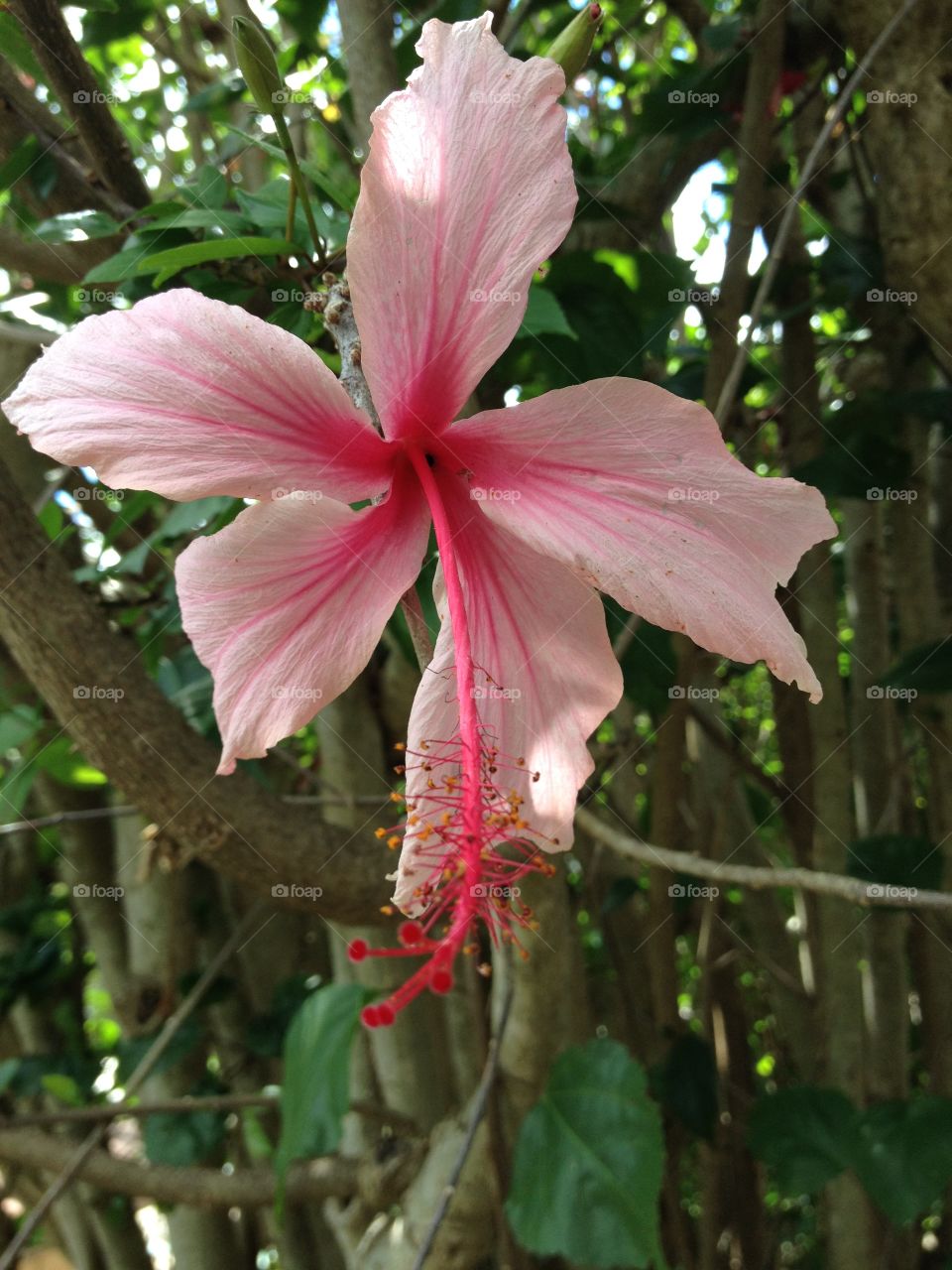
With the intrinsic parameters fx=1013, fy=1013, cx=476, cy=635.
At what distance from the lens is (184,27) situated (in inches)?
74.9

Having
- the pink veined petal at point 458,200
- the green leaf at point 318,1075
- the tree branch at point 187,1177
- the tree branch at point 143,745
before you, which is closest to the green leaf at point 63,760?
the tree branch at point 143,745

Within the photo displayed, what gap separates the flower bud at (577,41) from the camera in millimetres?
670

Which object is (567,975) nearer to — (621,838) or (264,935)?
(621,838)

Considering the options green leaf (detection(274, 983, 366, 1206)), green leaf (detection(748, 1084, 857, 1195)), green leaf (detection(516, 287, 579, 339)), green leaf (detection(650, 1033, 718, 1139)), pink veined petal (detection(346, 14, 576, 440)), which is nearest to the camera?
pink veined petal (detection(346, 14, 576, 440))

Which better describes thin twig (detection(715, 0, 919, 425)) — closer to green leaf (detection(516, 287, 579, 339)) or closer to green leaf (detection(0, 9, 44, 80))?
green leaf (detection(516, 287, 579, 339))

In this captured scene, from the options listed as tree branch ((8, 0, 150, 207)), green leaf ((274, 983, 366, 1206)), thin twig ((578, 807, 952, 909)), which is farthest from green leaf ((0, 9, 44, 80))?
green leaf ((274, 983, 366, 1206))

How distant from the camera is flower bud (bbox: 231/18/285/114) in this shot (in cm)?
72

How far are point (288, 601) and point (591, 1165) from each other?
27.6 inches

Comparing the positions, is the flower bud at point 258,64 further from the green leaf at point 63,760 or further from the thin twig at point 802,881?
the green leaf at point 63,760

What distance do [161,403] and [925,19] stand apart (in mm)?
1103

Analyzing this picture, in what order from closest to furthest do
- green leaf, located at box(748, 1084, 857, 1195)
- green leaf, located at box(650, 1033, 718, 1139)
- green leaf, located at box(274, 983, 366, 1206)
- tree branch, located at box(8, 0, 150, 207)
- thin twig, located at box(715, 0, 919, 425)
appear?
1. tree branch, located at box(8, 0, 150, 207)
2. thin twig, located at box(715, 0, 919, 425)
3. green leaf, located at box(274, 983, 366, 1206)
4. green leaf, located at box(748, 1084, 857, 1195)
5. green leaf, located at box(650, 1033, 718, 1139)

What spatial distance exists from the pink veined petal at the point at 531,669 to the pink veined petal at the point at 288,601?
0.15 feet

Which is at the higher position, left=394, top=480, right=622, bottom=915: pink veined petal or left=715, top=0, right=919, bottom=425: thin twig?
left=715, top=0, right=919, bottom=425: thin twig

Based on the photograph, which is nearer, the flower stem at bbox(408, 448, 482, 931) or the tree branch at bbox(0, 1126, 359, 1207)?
Result: the flower stem at bbox(408, 448, 482, 931)
